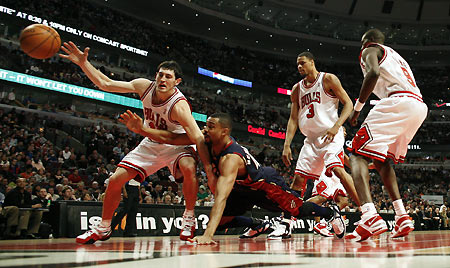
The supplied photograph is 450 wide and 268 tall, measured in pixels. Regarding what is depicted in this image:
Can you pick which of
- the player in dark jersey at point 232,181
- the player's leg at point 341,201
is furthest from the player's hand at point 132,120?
the player's leg at point 341,201

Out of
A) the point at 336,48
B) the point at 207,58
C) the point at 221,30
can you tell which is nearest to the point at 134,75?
the point at 207,58

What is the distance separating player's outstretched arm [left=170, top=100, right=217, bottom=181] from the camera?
3861mm

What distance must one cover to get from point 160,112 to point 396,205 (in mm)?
2598

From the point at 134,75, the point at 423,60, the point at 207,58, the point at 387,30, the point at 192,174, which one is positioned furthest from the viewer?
the point at 423,60

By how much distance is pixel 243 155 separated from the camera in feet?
12.9

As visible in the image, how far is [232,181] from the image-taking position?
3643mm

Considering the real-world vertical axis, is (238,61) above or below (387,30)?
below

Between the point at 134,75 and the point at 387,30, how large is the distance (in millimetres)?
20530

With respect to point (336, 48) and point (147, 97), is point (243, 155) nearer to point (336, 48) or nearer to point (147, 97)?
point (147, 97)

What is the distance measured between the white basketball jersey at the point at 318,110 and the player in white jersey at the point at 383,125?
103cm

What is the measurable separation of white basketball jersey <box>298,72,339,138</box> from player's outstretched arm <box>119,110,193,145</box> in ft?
6.36

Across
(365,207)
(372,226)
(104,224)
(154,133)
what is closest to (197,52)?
(154,133)

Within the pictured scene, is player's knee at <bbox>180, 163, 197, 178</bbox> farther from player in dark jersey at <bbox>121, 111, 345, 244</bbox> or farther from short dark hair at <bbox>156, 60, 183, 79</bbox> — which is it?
short dark hair at <bbox>156, 60, 183, 79</bbox>

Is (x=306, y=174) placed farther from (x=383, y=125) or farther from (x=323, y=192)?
(x=383, y=125)
